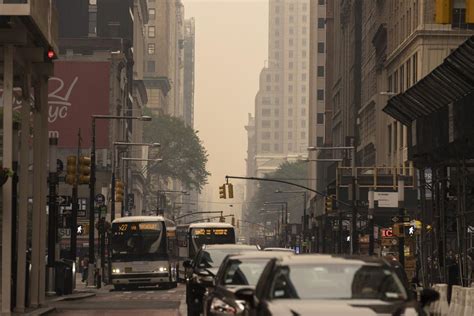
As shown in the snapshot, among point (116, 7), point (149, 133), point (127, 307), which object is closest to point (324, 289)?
point (127, 307)

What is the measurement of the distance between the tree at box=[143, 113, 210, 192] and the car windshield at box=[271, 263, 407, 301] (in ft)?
580

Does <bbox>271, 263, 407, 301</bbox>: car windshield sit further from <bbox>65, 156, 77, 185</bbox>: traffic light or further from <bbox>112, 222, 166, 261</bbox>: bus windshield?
<bbox>112, 222, 166, 261</bbox>: bus windshield

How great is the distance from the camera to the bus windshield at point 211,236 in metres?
69.1

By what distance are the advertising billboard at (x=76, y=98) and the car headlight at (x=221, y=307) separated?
82.0 meters

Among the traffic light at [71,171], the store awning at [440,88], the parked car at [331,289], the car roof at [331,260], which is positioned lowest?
the parked car at [331,289]

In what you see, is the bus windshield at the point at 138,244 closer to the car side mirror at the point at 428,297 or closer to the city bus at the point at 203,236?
the city bus at the point at 203,236

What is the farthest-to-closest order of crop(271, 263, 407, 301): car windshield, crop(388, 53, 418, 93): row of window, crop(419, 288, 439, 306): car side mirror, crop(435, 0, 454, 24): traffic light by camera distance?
crop(388, 53, 418, 93): row of window, crop(435, 0, 454, 24): traffic light, crop(419, 288, 439, 306): car side mirror, crop(271, 263, 407, 301): car windshield

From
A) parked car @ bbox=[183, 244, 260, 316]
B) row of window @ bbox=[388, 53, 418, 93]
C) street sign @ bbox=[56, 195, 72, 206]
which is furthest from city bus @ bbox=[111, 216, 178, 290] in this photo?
row of window @ bbox=[388, 53, 418, 93]

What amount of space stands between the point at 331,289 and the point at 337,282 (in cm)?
19

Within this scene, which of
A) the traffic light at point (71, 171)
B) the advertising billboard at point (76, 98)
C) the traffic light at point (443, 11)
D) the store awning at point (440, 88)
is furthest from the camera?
the advertising billboard at point (76, 98)

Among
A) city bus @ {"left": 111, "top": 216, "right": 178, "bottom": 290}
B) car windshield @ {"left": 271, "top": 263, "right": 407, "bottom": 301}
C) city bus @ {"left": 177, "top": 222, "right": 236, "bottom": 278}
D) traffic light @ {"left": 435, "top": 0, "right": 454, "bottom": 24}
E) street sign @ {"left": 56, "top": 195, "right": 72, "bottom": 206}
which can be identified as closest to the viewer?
car windshield @ {"left": 271, "top": 263, "right": 407, "bottom": 301}

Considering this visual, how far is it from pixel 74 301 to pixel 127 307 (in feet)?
19.9

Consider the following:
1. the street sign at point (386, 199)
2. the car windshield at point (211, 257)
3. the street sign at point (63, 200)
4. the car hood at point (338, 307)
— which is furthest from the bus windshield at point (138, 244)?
the car hood at point (338, 307)

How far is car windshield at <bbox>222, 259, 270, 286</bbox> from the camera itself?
2261 cm
